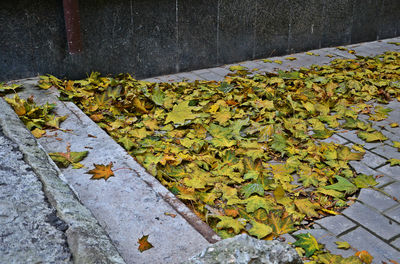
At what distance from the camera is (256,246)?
1562 mm

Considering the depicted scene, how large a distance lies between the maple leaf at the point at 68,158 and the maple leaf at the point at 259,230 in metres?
1.16

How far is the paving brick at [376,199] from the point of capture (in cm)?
257

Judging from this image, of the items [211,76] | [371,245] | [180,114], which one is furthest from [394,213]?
[211,76]

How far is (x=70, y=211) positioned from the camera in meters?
1.73

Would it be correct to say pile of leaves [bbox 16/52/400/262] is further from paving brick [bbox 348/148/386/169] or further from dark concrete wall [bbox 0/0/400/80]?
dark concrete wall [bbox 0/0/400/80]

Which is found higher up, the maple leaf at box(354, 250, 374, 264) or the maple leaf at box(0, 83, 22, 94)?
the maple leaf at box(0, 83, 22, 94)

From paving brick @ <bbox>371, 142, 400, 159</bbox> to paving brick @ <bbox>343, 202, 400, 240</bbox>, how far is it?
84cm

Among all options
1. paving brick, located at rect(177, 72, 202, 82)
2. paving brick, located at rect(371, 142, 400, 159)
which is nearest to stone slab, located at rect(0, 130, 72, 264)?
paving brick, located at rect(371, 142, 400, 159)

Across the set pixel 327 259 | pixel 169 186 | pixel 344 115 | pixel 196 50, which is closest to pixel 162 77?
pixel 196 50

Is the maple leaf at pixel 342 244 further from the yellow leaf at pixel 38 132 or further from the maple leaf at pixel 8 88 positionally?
the maple leaf at pixel 8 88

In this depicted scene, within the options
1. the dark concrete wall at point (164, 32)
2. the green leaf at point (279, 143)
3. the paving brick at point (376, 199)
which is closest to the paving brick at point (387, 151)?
the paving brick at point (376, 199)

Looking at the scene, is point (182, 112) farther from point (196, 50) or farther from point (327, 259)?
point (327, 259)

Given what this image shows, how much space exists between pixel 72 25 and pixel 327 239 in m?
3.20

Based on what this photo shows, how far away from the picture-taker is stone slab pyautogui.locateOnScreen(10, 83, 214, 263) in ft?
6.20
